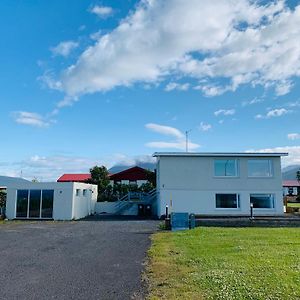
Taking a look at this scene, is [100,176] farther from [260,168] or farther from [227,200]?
[260,168]

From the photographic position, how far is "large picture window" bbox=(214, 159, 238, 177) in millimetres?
28750

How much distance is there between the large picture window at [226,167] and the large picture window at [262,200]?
2331mm

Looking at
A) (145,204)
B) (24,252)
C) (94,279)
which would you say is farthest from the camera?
(145,204)

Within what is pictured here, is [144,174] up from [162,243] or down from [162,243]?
up

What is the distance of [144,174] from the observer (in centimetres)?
4191

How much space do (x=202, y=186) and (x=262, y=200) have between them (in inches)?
192

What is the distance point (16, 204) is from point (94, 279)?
72.2ft

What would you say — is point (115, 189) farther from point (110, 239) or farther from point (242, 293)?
point (242, 293)

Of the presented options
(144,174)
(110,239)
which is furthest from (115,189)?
(110,239)

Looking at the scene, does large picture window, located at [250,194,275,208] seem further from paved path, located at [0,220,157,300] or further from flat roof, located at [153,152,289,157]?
paved path, located at [0,220,157,300]

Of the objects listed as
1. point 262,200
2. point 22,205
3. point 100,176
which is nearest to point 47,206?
point 22,205

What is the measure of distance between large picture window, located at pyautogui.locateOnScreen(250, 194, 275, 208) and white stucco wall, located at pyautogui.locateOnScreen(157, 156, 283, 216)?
0.30 meters

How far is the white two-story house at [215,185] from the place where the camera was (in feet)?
93.2

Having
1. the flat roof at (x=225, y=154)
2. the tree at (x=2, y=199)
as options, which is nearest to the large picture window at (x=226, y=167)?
the flat roof at (x=225, y=154)
